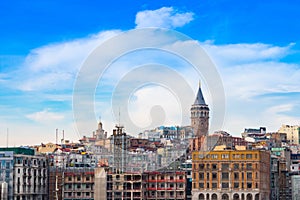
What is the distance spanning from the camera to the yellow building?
62719mm

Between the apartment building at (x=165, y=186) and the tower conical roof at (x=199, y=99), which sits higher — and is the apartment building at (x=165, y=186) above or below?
below

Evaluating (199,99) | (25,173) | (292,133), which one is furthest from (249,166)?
(292,133)

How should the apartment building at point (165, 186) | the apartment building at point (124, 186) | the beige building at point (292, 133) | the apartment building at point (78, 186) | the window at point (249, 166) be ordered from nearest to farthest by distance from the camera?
the apartment building at point (124, 186), the apartment building at point (78, 186), the apartment building at point (165, 186), the window at point (249, 166), the beige building at point (292, 133)

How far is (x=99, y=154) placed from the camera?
3467 inches

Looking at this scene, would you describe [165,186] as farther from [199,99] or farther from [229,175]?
[199,99]

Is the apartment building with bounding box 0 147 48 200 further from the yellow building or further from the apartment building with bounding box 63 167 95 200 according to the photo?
the yellow building

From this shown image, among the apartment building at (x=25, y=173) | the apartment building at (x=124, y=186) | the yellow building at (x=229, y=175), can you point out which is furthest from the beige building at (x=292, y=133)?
the apartment building at (x=25, y=173)

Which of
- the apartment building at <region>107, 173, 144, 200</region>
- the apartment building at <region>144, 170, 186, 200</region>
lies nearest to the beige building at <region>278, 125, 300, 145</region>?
the apartment building at <region>144, 170, 186, 200</region>

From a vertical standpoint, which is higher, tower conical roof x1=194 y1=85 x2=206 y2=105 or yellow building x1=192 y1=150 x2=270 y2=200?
tower conical roof x1=194 y1=85 x2=206 y2=105

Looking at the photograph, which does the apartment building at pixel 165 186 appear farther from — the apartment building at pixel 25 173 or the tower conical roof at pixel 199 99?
the tower conical roof at pixel 199 99

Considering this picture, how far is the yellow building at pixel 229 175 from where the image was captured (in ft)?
206

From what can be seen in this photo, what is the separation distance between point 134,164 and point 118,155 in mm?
2665

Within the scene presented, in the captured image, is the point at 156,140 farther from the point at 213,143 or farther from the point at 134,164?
the point at 134,164

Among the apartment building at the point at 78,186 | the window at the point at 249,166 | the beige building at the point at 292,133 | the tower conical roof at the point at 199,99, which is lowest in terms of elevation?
the apartment building at the point at 78,186
